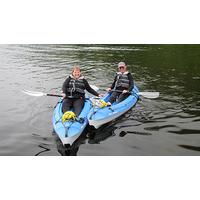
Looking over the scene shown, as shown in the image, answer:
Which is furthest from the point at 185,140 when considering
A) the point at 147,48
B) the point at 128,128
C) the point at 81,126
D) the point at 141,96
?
the point at 147,48

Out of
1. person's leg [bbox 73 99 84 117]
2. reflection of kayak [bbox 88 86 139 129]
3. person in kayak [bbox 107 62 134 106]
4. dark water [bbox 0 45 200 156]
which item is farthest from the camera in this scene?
person in kayak [bbox 107 62 134 106]

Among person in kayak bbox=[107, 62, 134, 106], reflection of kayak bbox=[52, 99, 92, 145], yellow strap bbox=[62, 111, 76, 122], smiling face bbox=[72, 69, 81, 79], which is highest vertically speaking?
smiling face bbox=[72, 69, 81, 79]

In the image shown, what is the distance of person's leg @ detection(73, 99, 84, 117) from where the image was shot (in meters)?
9.51

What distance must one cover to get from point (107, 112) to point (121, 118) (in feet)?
2.91

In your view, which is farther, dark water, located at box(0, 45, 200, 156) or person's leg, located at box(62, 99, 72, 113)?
person's leg, located at box(62, 99, 72, 113)

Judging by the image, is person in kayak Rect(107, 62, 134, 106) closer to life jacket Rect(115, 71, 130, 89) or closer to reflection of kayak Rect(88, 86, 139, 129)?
life jacket Rect(115, 71, 130, 89)

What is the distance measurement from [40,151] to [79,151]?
0.92 meters

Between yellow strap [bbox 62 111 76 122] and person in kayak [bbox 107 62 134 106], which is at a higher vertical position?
person in kayak [bbox 107 62 134 106]

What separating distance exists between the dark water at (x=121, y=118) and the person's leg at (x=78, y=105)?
61cm

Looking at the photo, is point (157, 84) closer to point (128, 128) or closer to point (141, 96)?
point (141, 96)

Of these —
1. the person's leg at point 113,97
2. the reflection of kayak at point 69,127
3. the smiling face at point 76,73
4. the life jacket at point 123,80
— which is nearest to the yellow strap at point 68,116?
the reflection of kayak at point 69,127

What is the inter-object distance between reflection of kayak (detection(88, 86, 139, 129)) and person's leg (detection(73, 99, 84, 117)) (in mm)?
315

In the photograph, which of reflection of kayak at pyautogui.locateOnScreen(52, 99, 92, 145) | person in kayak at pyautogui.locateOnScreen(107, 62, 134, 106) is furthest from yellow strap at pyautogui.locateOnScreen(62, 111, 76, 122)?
person in kayak at pyautogui.locateOnScreen(107, 62, 134, 106)

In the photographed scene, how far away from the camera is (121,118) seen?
1051cm
